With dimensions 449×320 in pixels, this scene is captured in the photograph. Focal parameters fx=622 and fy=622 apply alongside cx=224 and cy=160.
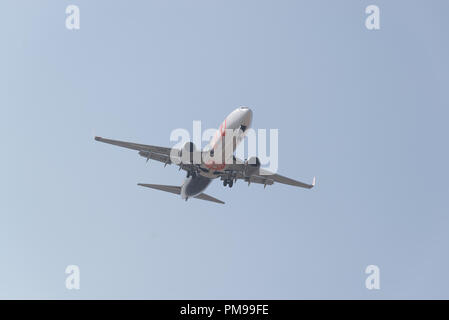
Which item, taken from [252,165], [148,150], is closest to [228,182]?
[252,165]

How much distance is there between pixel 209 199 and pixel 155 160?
8.55m

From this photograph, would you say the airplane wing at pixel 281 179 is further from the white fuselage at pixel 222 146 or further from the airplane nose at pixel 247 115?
the airplane nose at pixel 247 115

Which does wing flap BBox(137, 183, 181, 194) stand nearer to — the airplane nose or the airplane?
the airplane

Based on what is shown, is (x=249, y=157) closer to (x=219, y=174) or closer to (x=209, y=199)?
(x=219, y=174)

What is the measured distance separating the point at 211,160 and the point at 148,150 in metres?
6.89

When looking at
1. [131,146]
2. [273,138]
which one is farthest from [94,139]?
[273,138]

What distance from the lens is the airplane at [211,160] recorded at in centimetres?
5534

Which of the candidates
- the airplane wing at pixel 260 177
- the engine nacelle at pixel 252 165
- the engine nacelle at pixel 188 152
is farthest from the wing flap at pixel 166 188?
the engine nacelle at pixel 252 165

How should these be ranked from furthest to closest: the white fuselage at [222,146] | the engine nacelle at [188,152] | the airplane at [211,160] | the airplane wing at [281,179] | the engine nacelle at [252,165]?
the airplane wing at [281,179]
the engine nacelle at [252,165]
the engine nacelle at [188,152]
the airplane at [211,160]
the white fuselage at [222,146]

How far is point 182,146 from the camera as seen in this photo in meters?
58.2

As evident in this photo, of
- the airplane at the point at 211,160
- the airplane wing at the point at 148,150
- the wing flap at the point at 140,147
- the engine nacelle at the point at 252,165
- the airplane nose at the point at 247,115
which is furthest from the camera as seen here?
the engine nacelle at the point at 252,165

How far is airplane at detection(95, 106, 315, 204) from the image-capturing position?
55344mm

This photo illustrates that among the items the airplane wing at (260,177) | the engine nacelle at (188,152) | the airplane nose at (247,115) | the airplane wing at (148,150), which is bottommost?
the airplane wing at (260,177)

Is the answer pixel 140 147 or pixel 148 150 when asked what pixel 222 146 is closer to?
pixel 148 150
